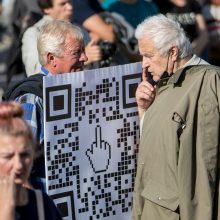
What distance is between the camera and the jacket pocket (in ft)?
18.8

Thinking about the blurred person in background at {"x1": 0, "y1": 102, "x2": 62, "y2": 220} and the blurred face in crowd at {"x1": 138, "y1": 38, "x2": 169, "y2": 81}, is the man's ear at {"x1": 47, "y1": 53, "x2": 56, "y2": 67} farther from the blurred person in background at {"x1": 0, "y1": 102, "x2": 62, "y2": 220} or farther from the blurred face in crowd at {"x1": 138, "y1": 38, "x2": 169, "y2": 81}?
the blurred person in background at {"x1": 0, "y1": 102, "x2": 62, "y2": 220}

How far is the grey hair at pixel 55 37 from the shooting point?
609cm

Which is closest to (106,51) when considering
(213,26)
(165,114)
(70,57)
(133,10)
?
(133,10)

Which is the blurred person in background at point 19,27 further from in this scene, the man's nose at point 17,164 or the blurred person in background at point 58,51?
the man's nose at point 17,164

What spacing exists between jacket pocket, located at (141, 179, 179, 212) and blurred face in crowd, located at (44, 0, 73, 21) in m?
2.38

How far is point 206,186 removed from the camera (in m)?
5.64

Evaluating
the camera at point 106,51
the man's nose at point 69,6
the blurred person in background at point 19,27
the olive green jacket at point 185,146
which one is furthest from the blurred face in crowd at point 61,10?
the olive green jacket at point 185,146

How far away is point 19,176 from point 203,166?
5.70ft

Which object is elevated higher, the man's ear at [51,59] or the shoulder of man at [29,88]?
the man's ear at [51,59]

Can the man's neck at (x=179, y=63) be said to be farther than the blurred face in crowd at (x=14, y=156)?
Yes

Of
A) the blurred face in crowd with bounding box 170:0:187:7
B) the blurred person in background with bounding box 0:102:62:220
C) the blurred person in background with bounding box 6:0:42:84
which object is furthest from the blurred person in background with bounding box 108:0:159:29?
the blurred person in background with bounding box 0:102:62:220

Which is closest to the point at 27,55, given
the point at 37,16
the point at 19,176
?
the point at 37,16

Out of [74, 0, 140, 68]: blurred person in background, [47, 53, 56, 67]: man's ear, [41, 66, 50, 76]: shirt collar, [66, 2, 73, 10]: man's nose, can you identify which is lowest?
[41, 66, 50, 76]: shirt collar

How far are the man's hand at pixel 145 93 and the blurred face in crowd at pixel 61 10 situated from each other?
73.2 inches
